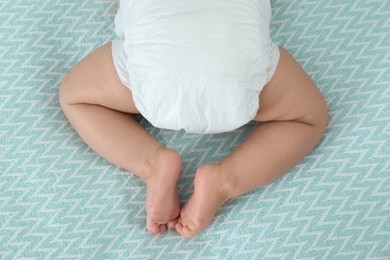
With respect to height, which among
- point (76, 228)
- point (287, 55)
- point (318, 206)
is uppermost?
point (287, 55)

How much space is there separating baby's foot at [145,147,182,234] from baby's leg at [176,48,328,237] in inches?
1.4

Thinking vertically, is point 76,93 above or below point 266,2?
below

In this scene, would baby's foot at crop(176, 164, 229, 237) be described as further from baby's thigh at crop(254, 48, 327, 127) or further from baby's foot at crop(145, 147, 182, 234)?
baby's thigh at crop(254, 48, 327, 127)

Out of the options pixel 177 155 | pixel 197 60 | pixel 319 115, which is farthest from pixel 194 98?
pixel 319 115

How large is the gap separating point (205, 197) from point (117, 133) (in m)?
0.21

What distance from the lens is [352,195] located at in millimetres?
1277

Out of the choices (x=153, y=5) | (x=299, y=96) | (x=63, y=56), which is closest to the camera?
(x=153, y=5)

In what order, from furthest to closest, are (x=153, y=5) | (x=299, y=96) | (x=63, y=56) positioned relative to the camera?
(x=63, y=56) < (x=299, y=96) < (x=153, y=5)

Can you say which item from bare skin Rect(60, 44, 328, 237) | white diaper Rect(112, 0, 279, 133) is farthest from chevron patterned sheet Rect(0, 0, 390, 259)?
white diaper Rect(112, 0, 279, 133)

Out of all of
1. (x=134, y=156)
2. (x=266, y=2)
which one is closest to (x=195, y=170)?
(x=134, y=156)

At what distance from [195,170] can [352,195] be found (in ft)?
1.03

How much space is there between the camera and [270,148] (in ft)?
4.06

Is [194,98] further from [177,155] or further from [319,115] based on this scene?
[319,115]

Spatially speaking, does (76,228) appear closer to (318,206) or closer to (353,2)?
(318,206)
